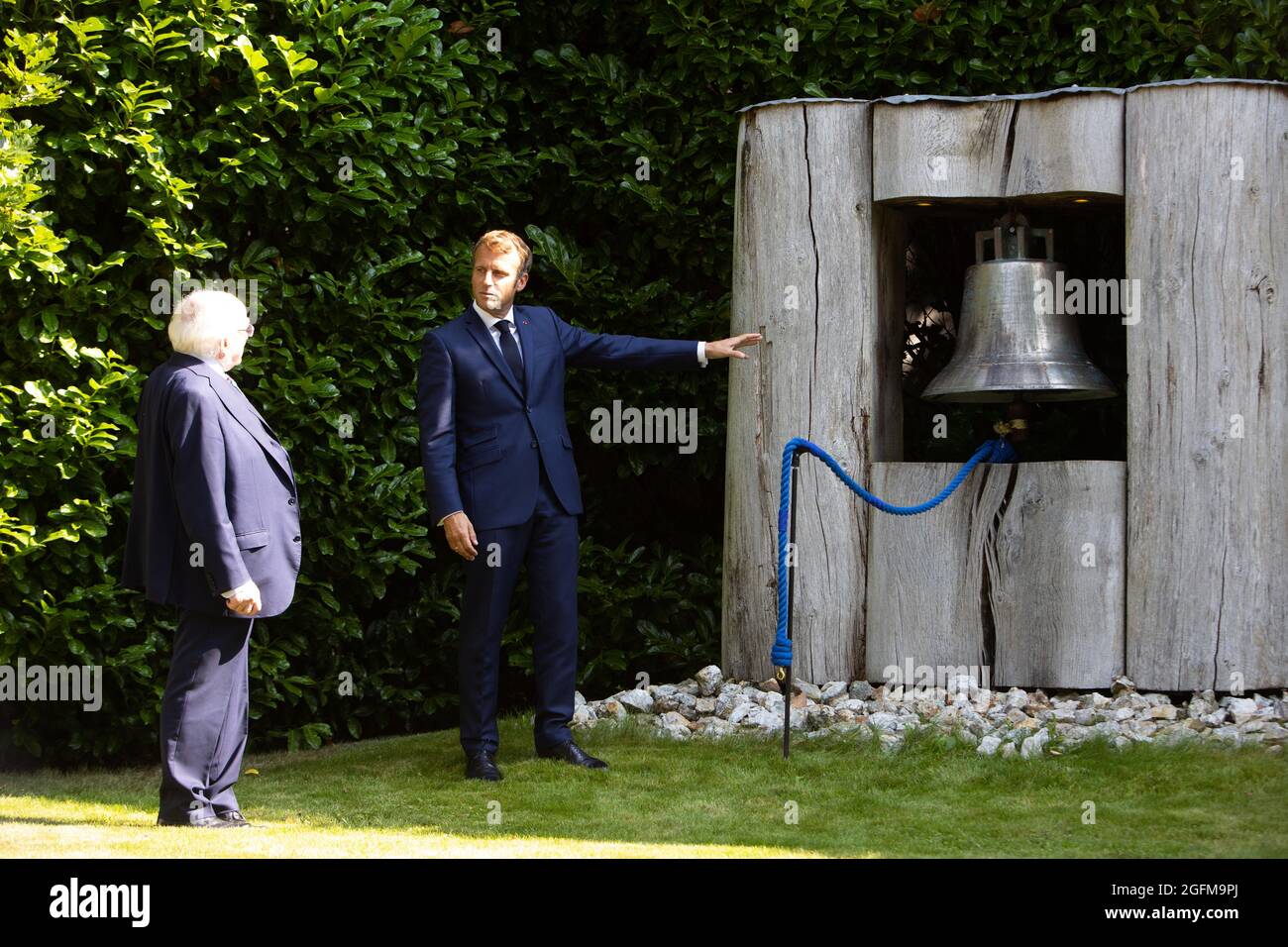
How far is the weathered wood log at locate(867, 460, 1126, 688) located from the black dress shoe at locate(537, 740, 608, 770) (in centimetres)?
137

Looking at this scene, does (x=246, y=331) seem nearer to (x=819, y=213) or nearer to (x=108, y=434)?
(x=108, y=434)

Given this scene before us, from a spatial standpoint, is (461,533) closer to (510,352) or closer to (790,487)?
(510,352)

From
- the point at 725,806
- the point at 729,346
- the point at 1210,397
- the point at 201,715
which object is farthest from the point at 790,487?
the point at 201,715

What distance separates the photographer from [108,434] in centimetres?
596

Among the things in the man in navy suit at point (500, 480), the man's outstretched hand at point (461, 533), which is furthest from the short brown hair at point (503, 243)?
the man's outstretched hand at point (461, 533)

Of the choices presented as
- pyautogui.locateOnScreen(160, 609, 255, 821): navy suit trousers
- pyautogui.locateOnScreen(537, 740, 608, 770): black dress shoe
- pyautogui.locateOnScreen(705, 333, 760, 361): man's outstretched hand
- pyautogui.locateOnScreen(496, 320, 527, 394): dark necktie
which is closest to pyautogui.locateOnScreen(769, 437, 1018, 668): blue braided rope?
pyautogui.locateOnScreen(705, 333, 760, 361): man's outstretched hand

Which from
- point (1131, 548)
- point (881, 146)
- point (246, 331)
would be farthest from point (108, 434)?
point (1131, 548)

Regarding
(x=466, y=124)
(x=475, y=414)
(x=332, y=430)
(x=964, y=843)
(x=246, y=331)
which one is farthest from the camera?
(x=466, y=124)

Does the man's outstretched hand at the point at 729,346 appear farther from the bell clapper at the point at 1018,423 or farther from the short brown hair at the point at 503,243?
the bell clapper at the point at 1018,423

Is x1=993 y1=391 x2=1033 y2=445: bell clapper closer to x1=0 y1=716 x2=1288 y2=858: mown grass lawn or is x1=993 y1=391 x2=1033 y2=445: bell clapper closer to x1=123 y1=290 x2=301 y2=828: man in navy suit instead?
x1=0 y1=716 x2=1288 y2=858: mown grass lawn

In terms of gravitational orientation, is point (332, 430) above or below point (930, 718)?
above

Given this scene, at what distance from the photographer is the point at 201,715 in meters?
4.74

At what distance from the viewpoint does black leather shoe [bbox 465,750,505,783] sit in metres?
5.42

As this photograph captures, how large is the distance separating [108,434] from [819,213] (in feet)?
9.68
